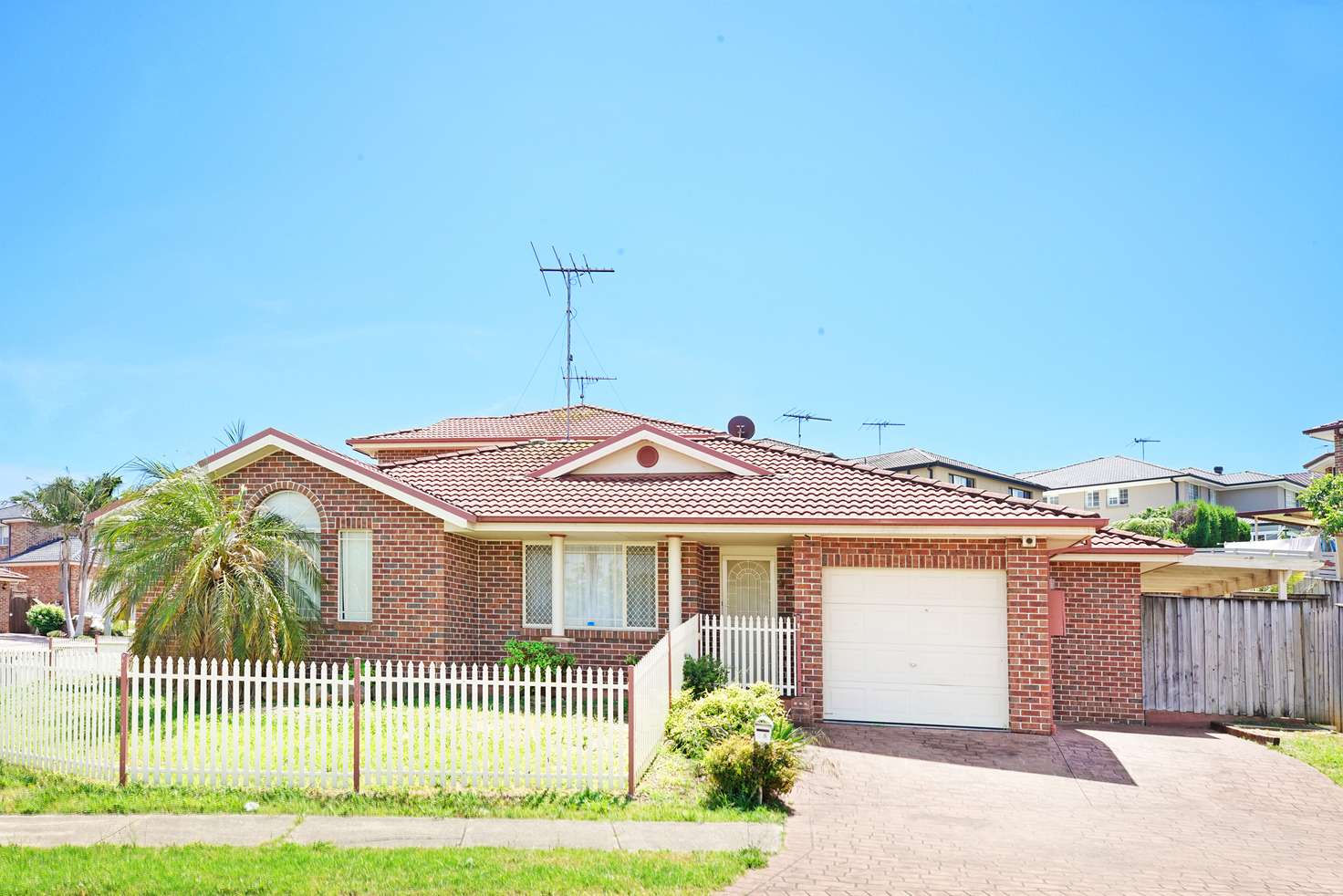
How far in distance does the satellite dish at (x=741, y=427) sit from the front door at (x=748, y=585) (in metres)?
7.16

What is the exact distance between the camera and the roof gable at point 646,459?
1653 cm

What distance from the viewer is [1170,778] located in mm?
11453

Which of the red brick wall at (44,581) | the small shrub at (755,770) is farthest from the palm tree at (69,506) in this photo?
the small shrub at (755,770)

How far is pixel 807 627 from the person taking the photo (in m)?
14.2

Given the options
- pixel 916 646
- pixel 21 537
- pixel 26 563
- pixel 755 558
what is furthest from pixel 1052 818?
pixel 21 537

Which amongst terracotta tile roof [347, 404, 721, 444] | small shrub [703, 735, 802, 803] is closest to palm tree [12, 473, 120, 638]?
terracotta tile roof [347, 404, 721, 444]

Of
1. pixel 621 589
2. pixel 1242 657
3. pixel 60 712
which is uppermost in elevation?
pixel 621 589

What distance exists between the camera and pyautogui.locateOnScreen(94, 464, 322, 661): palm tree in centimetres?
1383

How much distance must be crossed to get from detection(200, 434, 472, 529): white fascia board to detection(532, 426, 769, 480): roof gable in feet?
8.31

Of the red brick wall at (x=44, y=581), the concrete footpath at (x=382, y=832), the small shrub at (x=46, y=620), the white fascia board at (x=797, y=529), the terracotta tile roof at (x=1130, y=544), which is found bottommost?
the small shrub at (x=46, y=620)

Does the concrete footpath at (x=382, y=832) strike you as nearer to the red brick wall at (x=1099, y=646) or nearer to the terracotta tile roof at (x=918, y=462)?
the red brick wall at (x=1099, y=646)

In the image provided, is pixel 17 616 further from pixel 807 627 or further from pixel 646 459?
pixel 807 627

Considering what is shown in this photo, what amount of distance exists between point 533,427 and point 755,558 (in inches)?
399

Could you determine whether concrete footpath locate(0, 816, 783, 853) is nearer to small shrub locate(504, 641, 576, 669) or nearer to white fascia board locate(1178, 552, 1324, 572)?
small shrub locate(504, 641, 576, 669)
